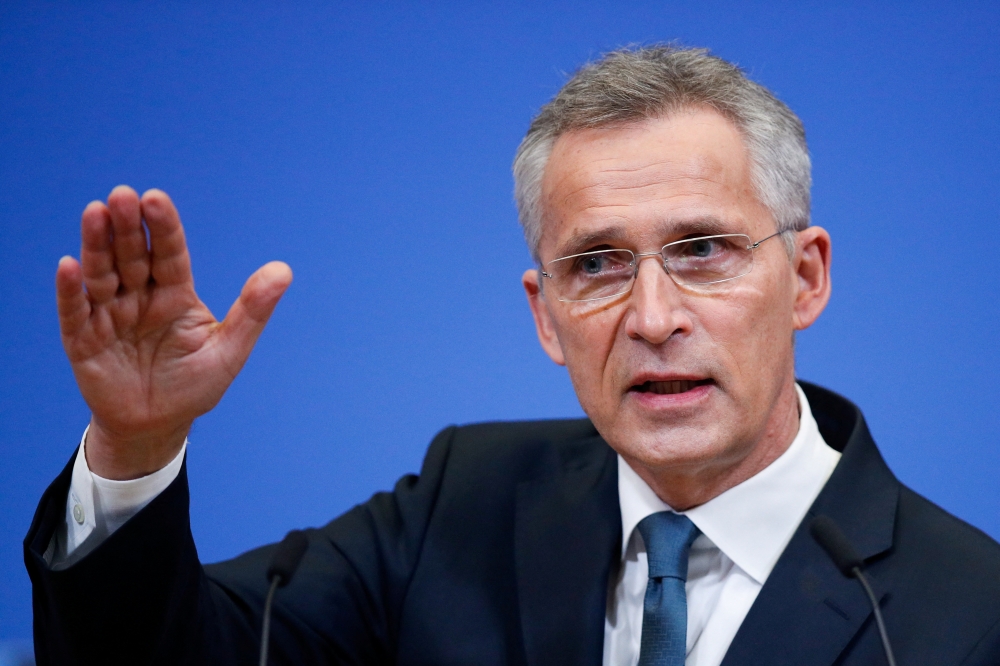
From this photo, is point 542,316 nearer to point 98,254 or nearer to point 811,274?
point 811,274

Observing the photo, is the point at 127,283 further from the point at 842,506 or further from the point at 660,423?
the point at 842,506

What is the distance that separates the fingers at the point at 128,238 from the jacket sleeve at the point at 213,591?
0.36 meters

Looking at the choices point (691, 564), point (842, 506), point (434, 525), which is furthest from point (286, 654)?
point (842, 506)

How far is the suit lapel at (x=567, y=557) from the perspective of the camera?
1857 millimetres

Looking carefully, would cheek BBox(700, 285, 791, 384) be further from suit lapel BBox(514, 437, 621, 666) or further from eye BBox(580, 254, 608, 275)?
suit lapel BBox(514, 437, 621, 666)

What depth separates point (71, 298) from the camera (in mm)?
1377

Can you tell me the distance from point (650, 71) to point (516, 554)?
1018 mm

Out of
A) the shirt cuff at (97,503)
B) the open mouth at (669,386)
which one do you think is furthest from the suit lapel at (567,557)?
the shirt cuff at (97,503)

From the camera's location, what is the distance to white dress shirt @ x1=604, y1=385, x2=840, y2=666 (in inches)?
71.1

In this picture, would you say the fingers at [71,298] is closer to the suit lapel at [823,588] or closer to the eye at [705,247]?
the eye at [705,247]

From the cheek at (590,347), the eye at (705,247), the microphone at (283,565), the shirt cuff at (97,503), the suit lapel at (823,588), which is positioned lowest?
the suit lapel at (823,588)

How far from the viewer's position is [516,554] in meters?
2.04

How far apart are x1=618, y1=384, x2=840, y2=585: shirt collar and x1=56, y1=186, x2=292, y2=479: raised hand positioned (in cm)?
90

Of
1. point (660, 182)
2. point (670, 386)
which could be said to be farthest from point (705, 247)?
point (670, 386)
